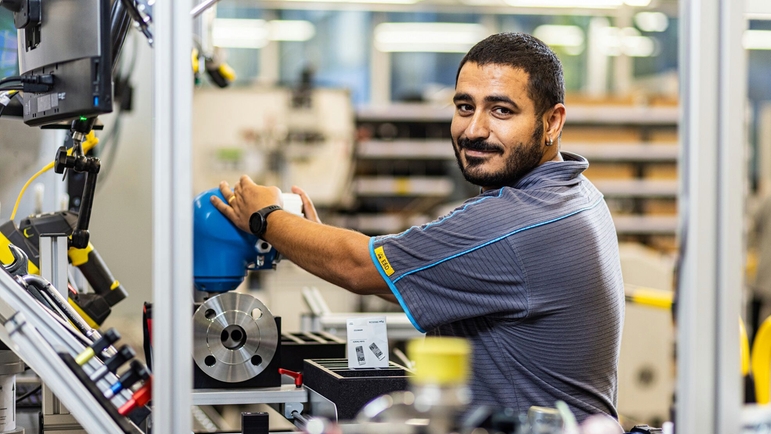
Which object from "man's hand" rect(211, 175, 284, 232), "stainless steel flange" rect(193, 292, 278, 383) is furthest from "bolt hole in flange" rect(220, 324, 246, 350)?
"man's hand" rect(211, 175, 284, 232)

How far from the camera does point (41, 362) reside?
131 centimetres

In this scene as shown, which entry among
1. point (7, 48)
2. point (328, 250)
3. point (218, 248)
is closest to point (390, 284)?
point (328, 250)

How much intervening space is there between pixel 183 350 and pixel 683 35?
31.1 inches

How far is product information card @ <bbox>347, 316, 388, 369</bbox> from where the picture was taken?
1873mm

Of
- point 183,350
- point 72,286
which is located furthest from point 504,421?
point 72,286

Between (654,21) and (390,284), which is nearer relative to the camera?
(390,284)

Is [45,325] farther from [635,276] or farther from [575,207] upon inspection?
[635,276]

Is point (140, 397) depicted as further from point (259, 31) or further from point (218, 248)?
point (259, 31)

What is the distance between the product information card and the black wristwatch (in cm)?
28

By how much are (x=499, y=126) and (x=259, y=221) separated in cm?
57

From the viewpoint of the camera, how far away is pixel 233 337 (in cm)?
188

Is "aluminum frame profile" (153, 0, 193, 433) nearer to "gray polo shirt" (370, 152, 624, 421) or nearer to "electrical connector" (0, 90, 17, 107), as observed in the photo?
"gray polo shirt" (370, 152, 624, 421)

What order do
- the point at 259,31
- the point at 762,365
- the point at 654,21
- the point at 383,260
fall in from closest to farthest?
1. the point at 383,260
2. the point at 762,365
3. the point at 259,31
4. the point at 654,21

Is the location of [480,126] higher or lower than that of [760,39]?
lower
